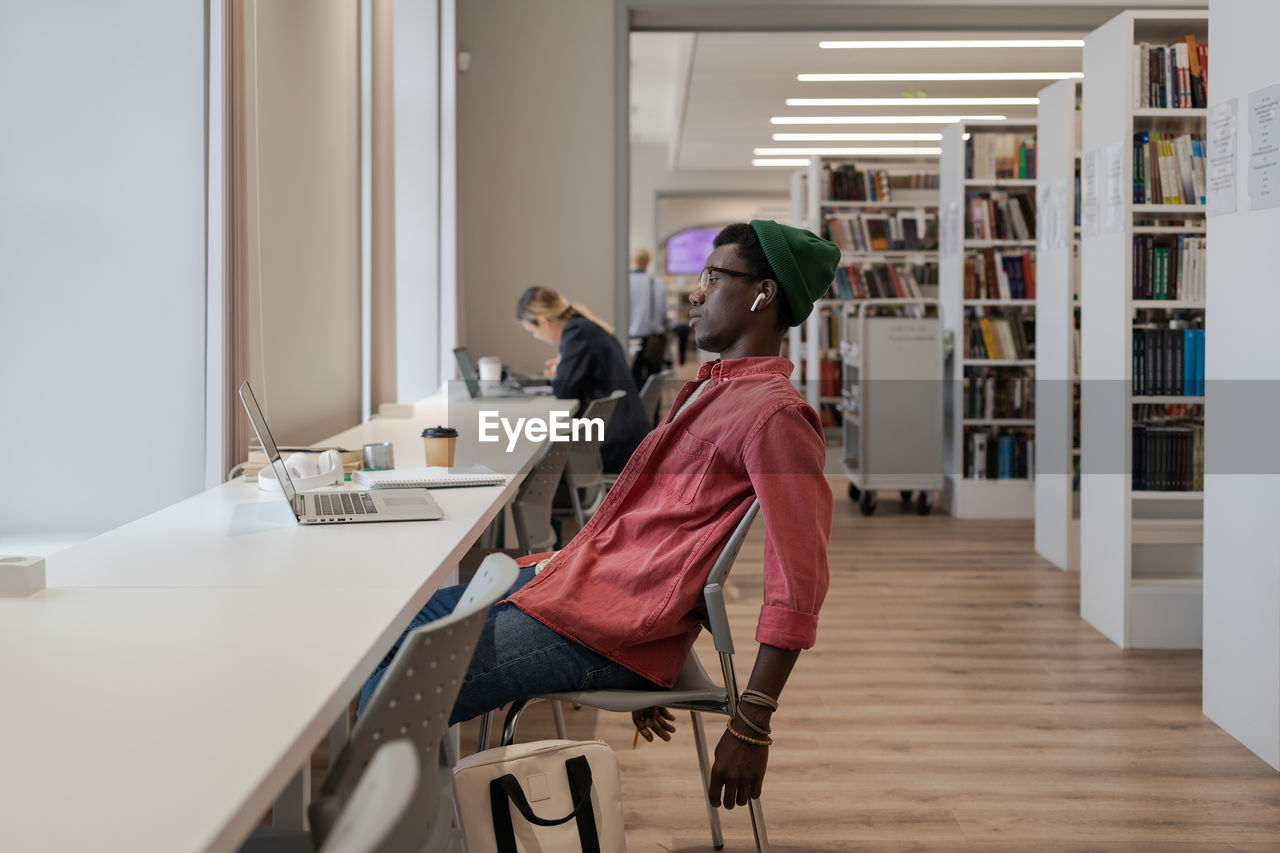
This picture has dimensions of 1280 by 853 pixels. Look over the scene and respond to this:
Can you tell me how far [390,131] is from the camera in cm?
472

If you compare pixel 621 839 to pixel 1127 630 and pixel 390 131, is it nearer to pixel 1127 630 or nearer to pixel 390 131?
pixel 1127 630

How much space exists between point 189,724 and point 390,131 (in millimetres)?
3955

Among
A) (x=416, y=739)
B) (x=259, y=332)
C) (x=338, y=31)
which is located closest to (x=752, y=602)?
(x=259, y=332)

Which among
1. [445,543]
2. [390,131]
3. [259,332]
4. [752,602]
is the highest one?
[390,131]

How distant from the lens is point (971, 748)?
303 centimetres

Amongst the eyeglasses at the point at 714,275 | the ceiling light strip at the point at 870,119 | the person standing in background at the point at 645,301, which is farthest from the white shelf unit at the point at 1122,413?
the ceiling light strip at the point at 870,119

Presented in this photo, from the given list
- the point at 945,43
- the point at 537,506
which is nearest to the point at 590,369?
the point at 537,506

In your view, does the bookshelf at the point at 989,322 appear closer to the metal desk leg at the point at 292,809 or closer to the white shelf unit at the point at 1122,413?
the white shelf unit at the point at 1122,413

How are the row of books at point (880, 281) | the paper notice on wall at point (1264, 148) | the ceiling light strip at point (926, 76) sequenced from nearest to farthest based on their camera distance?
the paper notice on wall at point (1264, 148) < the row of books at point (880, 281) < the ceiling light strip at point (926, 76)

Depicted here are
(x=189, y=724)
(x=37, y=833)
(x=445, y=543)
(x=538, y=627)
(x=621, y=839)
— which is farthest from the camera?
(x=445, y=543)

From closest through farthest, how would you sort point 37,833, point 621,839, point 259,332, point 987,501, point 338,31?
point 37,833 < point 621,839 < point 259,332 < point 338,31 < point 987,501

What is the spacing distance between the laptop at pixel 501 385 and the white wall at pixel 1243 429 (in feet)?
9.63

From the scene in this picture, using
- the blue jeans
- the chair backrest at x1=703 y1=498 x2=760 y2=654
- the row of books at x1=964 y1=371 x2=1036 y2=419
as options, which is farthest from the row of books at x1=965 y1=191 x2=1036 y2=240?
the blue jeans

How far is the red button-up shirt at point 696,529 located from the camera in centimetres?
168
